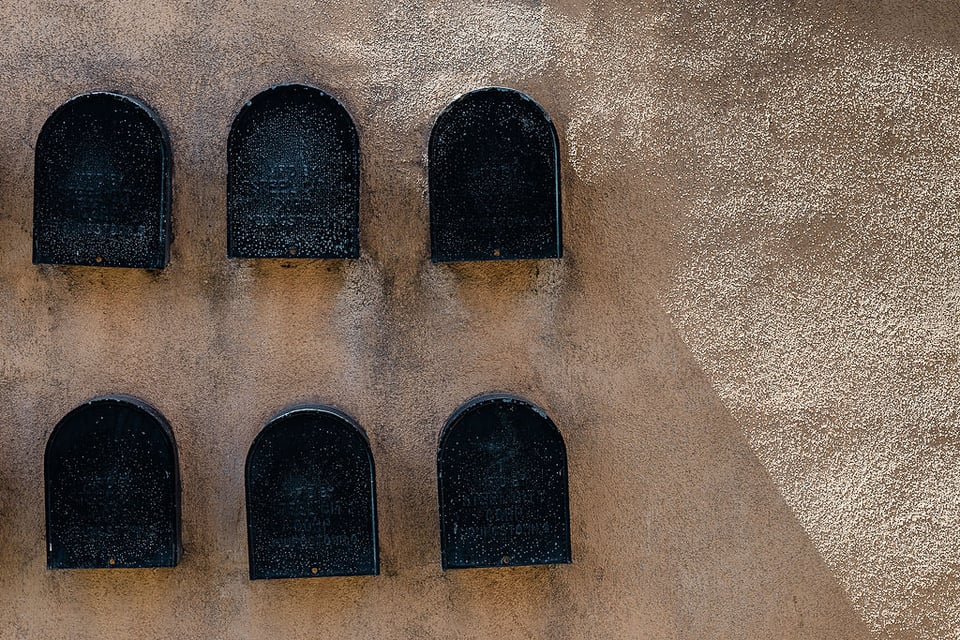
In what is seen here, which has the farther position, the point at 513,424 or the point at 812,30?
the point at 812,30

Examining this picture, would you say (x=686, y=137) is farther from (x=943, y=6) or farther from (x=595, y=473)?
(x=595, y=473)

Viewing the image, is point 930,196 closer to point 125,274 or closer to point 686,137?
point 686,137

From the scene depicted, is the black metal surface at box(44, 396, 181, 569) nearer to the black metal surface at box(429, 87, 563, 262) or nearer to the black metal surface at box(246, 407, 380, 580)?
the black metal surface at box(246, 407, 380, 580)

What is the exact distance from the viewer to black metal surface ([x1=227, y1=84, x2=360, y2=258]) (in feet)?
12.0

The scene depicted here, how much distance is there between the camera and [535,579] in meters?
3.97

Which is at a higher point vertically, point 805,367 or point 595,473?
point 805,367

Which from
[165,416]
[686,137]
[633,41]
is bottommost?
[165,416]

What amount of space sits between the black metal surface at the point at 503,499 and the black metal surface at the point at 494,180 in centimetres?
87

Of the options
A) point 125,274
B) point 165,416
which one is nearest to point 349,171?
point 125,274

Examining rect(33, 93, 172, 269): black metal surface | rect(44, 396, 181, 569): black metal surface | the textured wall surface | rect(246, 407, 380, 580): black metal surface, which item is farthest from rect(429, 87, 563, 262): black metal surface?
rect(44, 396, 181, 569): black metal surface

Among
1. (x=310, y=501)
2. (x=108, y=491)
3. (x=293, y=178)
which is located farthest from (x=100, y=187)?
(x=310, y=501)

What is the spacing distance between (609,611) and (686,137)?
2.39 metres

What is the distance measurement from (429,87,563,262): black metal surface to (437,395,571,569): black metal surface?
87 centimetres

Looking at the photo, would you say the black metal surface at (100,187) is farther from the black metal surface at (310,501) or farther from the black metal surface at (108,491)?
the black metal surface at (310,501)
